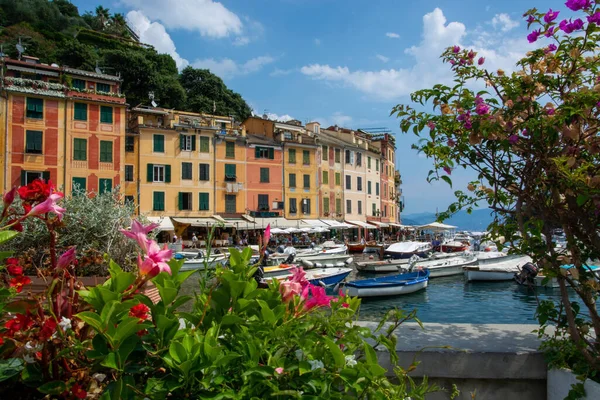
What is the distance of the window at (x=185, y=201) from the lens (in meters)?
33.7

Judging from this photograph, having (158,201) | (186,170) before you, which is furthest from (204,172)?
(158,201)

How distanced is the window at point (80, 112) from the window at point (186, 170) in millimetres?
7493

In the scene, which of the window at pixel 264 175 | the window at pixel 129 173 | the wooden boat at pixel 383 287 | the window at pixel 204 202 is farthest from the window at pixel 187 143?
the wooden boat at pixel 383 287

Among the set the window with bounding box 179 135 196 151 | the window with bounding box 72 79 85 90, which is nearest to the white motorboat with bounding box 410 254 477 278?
the window with bounding box 179 135 196 151

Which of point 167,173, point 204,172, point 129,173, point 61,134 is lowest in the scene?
point 129,173

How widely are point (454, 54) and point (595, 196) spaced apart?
1658mm

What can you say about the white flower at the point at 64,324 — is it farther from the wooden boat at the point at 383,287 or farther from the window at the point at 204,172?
the window at the point at 204,172

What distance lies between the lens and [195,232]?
3322cm

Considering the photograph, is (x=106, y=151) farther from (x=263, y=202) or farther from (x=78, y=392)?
(x=78, y=392)

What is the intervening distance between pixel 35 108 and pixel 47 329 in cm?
3238

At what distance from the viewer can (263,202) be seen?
1494 inches

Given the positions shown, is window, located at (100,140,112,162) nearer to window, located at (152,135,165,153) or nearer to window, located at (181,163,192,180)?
window, located at (152,135,165,153)

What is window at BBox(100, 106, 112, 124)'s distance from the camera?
30.4 m

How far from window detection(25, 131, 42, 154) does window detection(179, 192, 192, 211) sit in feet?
31.9
